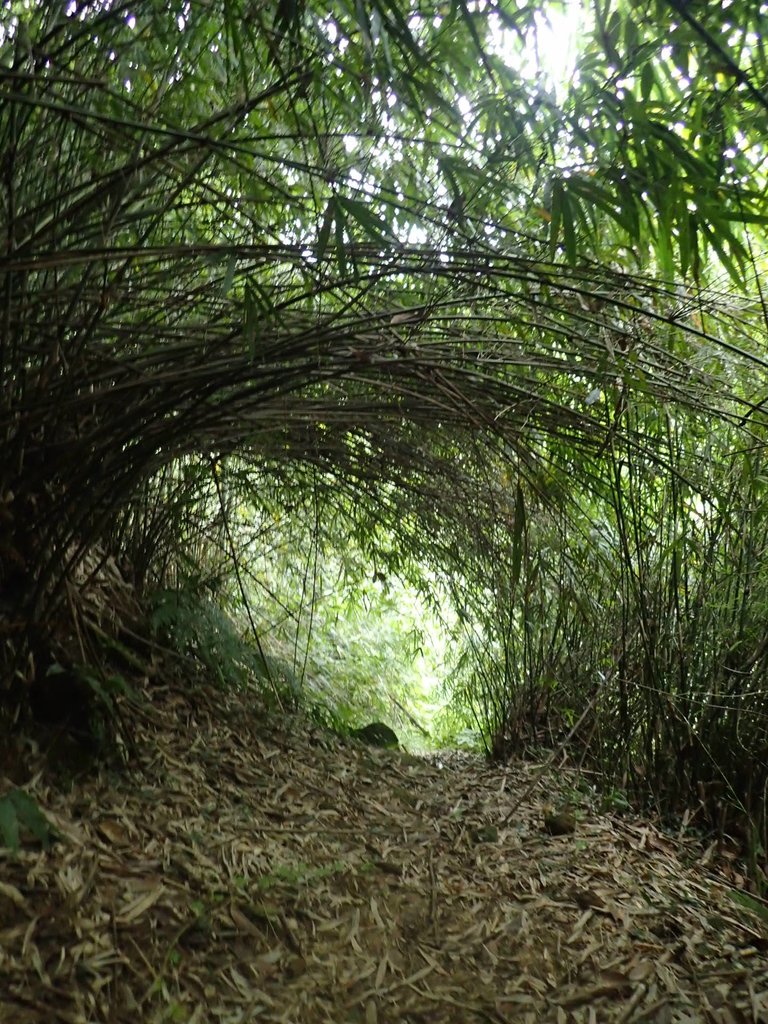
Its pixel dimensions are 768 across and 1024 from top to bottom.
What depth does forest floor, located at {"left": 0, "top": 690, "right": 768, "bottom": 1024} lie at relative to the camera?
120cm

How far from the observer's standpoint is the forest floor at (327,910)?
3.94 ft

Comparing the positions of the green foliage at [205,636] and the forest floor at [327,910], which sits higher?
the green foliage at [205,636]

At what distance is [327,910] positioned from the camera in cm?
148

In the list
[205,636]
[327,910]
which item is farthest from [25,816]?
[205,636]

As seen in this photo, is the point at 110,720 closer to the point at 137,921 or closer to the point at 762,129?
the point at 137,921

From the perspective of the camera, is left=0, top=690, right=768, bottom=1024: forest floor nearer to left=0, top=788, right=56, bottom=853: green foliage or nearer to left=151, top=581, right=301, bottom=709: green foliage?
left=0, top=788, right=56, bottom=853: green foliage

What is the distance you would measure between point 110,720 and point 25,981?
62cm

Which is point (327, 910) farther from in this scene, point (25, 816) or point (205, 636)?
point (205, 636)

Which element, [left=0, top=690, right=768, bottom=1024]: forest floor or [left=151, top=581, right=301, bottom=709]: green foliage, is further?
[left=151, top=581, right=301, bottom=709]: green foliage

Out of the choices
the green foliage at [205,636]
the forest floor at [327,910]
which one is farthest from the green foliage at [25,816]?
the green foliage at [205,636]

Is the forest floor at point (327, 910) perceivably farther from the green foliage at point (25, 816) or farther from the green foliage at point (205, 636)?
the green foliage at point (205, 636)

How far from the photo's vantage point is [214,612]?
7.36 ft

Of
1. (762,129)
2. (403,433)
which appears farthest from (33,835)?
(762,129)

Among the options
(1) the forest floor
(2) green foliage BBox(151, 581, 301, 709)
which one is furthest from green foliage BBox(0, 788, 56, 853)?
(2) green foliage BBox(151, 581, 301, 709)
